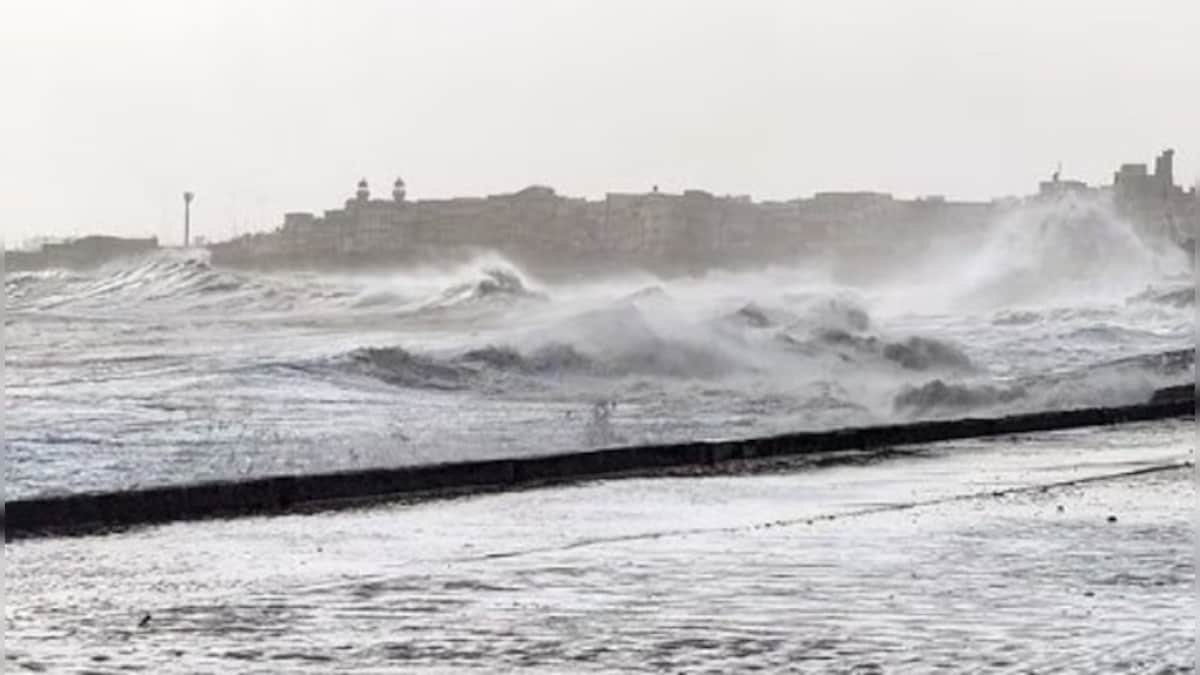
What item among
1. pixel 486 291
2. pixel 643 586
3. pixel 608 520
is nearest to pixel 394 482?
pixel 608 520

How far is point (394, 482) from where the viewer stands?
9758 millimetres

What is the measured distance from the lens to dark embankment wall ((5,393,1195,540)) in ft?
27.3

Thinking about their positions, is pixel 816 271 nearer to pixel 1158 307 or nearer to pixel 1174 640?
pixel 1158 307

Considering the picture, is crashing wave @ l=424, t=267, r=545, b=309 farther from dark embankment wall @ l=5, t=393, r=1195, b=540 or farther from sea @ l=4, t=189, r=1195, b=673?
dark embankment wall @ l=5, t=393, r=1195, b=540

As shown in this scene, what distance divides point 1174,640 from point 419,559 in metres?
2.70

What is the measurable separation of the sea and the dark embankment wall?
0.30m

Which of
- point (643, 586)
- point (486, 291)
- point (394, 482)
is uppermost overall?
point (486, 291)

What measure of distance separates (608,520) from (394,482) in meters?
1.52

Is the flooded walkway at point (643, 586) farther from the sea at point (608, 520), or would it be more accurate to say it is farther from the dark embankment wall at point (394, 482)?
the dark embankment wall at point (394, 482)

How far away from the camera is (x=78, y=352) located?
29.9 meters

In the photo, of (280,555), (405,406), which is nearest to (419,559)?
(280,555)

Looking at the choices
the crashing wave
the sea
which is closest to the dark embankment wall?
the sea

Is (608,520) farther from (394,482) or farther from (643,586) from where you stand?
(643,586)

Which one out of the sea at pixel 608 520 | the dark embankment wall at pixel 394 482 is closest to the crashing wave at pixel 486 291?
the sea at pixel 608 520
